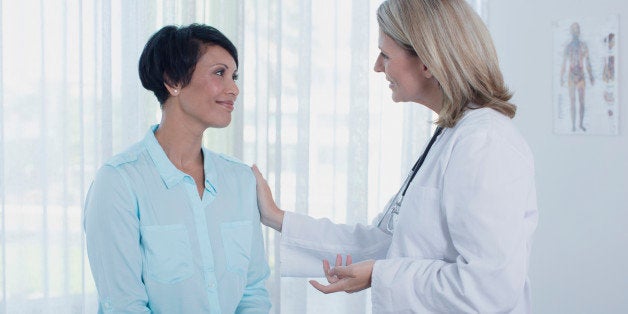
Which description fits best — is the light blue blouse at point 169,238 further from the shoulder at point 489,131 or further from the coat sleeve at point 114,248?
the shoulder at point 489,131

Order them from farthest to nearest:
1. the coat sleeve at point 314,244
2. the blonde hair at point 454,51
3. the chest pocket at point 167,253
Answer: the coat sleeve at point 314,244 → the chest pocket at point 167,253 → the blonde hair at point 454,51

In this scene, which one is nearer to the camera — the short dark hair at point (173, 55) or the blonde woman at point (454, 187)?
the blonde woman at point (454, 187)

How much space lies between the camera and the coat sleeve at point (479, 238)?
1342 mm

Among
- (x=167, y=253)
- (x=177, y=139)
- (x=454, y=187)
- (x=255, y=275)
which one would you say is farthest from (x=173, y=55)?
(x=454, y=187)

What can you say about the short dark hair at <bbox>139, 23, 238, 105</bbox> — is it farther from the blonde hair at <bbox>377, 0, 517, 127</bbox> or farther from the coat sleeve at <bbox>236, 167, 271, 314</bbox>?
the blonde hair at <bbox>377, 0, 517, 127</bbox>

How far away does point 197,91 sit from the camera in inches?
67.9

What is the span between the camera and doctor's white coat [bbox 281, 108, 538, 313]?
1345 mm

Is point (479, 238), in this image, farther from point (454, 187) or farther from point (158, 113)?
point (158, 113)

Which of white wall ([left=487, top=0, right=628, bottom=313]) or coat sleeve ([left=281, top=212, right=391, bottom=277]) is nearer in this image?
coat sleeve ([left=281, top=212, right=391, bottom=277])

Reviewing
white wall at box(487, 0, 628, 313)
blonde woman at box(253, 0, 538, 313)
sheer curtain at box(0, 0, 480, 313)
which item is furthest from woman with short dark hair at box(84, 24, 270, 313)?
white wall at box(487, 0, 628, 313)

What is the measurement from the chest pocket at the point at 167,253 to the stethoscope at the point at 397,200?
506 millimetres

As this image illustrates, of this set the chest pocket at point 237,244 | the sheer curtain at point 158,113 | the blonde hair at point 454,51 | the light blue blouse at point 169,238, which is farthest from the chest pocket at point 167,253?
the sheer curtain at point 158,113

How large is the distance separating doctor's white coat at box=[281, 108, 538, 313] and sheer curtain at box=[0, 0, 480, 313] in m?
1.38

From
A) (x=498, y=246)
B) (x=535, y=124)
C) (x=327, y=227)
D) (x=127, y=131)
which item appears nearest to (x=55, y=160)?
(x=127, y=131)
